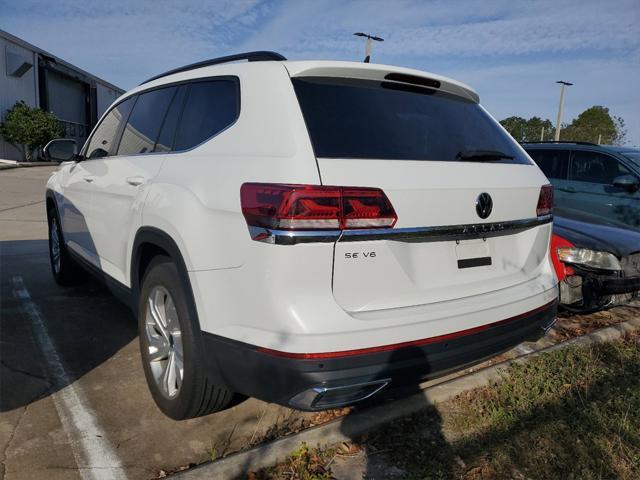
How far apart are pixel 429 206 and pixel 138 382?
218cm

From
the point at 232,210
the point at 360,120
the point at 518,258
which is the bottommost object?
the point at 518,258

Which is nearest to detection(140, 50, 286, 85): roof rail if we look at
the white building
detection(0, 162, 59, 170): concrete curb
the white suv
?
the white suv

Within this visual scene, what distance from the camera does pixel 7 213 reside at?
11023 mm

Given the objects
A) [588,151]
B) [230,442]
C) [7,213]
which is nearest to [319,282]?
[230,442]

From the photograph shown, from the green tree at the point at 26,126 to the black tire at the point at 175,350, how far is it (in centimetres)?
2606

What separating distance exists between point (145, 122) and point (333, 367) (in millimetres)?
2276

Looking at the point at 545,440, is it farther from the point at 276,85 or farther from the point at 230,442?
the point at 276,85

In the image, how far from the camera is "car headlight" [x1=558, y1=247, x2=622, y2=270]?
3869 mm

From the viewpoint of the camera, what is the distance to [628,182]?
6637 mm

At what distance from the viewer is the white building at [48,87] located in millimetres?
25531

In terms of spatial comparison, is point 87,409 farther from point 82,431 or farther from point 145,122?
point 145,122

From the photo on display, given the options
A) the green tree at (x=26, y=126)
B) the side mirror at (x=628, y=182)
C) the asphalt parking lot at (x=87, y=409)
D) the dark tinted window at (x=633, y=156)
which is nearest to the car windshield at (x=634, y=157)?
the dark tinted window at (x=633, y=156)

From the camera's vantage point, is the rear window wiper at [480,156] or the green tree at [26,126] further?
the green tree at [26,126]

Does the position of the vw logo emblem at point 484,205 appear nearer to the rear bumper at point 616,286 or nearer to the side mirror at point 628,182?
the rear bumper at point 616,286
